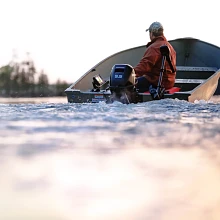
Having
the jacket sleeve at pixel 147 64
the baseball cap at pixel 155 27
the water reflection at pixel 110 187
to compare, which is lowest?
the water reflection at pixel 110 187

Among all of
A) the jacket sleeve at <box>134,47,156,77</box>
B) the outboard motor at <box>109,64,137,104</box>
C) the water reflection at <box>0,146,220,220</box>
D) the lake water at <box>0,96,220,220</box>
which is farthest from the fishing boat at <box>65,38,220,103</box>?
the water reflection at <box>0,146,220,220</box>

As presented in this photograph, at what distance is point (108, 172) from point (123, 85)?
3.78m

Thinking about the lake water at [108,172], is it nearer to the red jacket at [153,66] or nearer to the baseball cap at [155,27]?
the red jacket at [153,66]

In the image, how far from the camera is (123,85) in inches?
210

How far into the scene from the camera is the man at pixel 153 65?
6.17 m

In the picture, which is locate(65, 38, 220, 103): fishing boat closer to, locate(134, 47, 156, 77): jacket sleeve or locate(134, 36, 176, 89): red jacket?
locate(134, 36, 176, 89): red jacket

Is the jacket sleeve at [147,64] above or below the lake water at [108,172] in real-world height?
above

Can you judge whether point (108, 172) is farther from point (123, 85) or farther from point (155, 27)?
point (155, 27)

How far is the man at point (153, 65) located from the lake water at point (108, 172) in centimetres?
328

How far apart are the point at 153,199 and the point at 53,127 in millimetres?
1639

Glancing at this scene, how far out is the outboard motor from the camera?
5.34 metres

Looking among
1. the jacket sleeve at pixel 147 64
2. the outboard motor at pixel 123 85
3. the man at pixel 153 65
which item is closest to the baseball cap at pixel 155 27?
the man at pixel 153 65

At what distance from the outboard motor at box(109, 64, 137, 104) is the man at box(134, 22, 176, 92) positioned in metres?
0.74

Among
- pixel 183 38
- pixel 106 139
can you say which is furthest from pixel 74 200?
pixel 183 38
